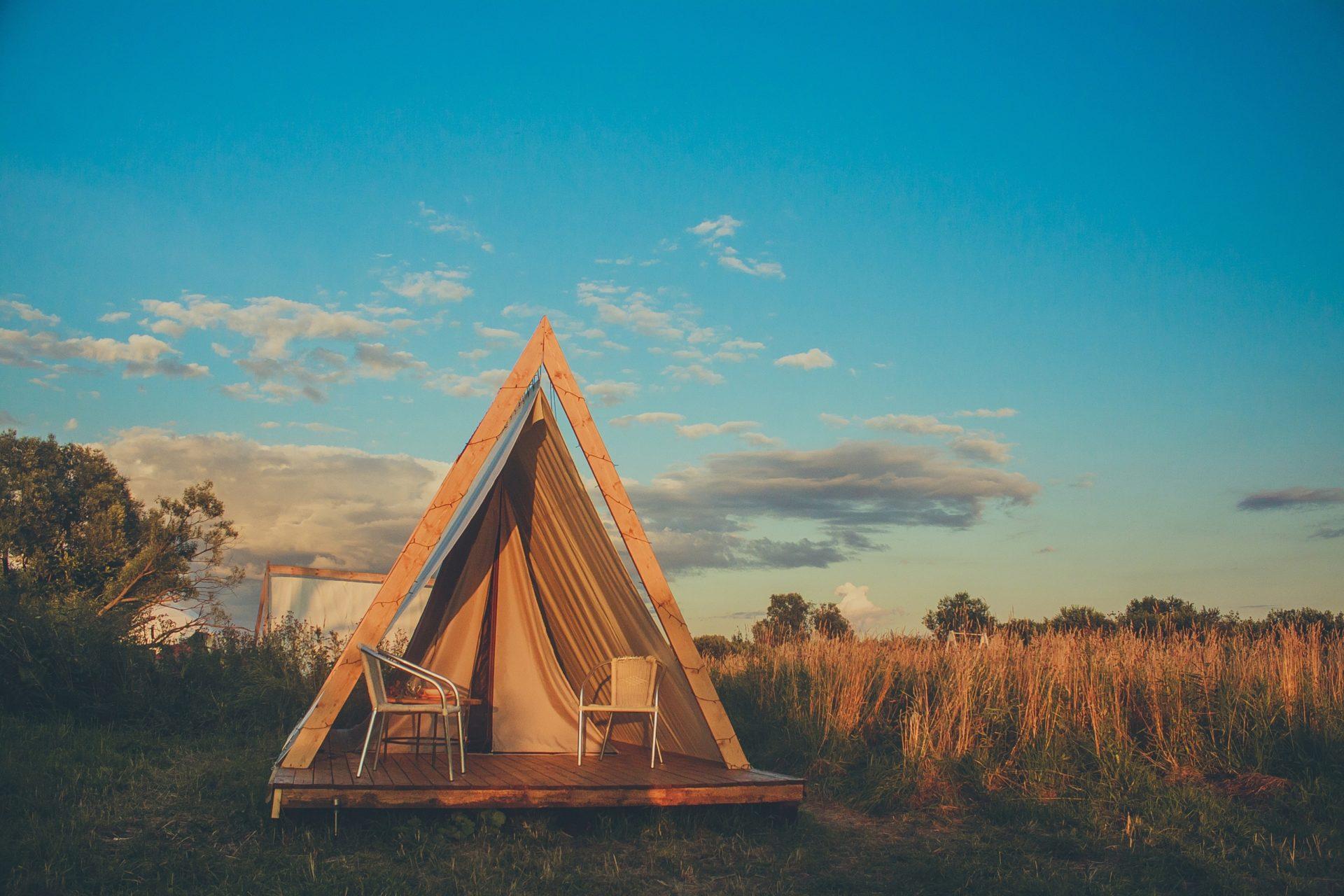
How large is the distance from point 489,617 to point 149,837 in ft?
9.44

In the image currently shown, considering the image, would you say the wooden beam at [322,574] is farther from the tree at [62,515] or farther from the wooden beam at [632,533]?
the wooden beam at [632,533]

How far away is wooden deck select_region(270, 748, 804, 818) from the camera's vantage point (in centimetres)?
462

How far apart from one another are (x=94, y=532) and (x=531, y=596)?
1623cm

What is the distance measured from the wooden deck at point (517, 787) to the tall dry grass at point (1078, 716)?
52.3 inches

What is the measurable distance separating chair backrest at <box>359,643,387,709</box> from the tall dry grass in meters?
3.31

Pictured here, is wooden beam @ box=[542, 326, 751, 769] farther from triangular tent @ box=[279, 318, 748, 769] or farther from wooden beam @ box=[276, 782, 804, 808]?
wooden beam @ box=[276, 782, 804, 808]

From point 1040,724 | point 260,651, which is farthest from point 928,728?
point 260,651

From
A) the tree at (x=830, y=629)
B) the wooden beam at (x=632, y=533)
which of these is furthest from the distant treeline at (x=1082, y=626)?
the wooden beam at (x=632, y=533)

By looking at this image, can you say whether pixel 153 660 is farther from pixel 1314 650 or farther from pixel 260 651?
pixel 1314 650

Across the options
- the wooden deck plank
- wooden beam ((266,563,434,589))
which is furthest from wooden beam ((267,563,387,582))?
the wooden deck plank

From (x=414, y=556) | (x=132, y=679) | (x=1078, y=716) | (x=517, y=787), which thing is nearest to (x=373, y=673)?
(x=414, y=556)

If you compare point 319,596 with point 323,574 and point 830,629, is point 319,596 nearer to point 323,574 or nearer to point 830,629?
point 323,574

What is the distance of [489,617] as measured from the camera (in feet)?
23.1

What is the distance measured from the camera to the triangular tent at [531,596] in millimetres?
5324
